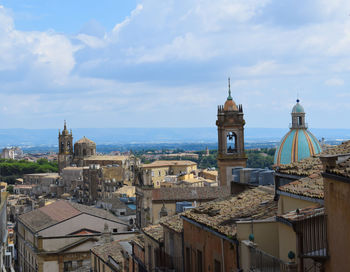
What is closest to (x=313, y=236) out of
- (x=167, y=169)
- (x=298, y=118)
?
(x=298, y=118)

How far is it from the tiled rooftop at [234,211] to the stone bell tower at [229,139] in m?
27.0

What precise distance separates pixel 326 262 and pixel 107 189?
97.1 meters

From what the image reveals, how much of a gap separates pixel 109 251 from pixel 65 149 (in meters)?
138

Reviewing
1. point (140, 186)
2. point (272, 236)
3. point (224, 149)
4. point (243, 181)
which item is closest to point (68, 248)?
point (140, 186)

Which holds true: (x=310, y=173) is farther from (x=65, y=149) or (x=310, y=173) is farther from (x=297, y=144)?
(x=65, y=149)

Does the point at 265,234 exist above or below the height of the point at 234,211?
below

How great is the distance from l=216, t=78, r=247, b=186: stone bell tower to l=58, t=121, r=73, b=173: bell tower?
12030cm

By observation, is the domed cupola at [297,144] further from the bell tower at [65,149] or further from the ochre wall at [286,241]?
the bell tower at [65,149]

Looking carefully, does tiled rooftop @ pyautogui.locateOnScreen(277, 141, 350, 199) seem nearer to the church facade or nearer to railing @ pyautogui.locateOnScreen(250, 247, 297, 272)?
railing @ pyautogui.locateOnScreen(250, 247, 297, 272)

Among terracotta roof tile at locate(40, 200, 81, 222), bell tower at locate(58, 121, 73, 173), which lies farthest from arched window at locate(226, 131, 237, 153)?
bell tower at locate(58, 121, 73, 173)

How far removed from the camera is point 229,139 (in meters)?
43.9

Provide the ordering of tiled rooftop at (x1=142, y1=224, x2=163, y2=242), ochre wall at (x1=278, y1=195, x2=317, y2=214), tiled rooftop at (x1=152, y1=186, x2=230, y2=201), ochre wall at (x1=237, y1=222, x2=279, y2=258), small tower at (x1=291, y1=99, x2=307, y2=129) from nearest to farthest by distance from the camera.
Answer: ochre wall at (x1=278, y1=195, x2=317, y2=214), ochre wall at (x1=237, y1=222, x2=279, y2=258), tiled rooftop at (x1=142, y1=224, x2=163, y2=242), small tower at (x1=291, y1=99, x2=307, y2=129), tiled rooftop at (x1=152, y1=186, x2=230, y2=201)

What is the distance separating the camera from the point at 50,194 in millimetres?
138750

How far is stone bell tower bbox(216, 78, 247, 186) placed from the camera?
4244 cm
